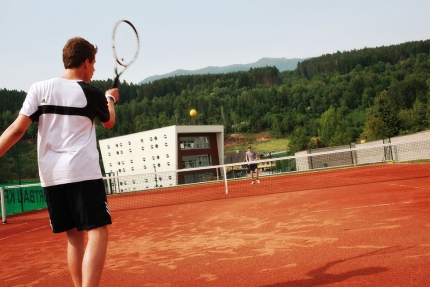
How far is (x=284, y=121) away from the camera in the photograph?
127 metres

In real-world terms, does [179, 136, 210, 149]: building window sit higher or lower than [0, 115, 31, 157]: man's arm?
higher

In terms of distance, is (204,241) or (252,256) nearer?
(252,256)

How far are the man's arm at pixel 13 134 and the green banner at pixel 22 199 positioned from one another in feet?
53.9

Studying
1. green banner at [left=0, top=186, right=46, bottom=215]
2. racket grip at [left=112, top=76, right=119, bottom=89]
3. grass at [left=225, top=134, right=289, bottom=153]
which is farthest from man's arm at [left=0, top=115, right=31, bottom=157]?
grass at [left=225, top=134, right=289, bottom=153]

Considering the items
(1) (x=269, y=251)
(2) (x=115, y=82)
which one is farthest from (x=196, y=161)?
(2) (x=115, y=82)

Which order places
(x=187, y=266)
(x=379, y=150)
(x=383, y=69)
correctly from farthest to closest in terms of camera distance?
(x=383, y=69)
(x=379, y=150)
(x=187, y=266)

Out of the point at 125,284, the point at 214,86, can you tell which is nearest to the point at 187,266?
the point at 125,284

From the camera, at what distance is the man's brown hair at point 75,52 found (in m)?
2.99

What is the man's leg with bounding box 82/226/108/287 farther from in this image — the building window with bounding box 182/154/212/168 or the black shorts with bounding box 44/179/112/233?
the building window with bounding box 182/154/212/168

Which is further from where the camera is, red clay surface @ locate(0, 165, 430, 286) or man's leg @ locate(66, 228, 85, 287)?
red clay surface @ locate(0, 165, 430, 286)

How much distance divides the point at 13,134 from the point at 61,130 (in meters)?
0.29

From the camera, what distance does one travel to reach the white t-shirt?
2.80 m

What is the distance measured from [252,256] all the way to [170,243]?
1.98 meters

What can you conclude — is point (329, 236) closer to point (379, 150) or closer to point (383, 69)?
point (379, 150)
